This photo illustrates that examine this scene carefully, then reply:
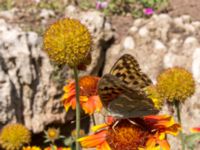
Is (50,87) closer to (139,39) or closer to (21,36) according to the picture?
(21,36)

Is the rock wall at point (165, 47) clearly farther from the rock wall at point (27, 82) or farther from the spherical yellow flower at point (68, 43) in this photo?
the spherical yellow flower at point (68, 43)

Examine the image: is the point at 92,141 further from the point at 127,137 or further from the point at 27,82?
the point at 27,82

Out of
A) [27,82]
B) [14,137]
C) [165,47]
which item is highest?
[165,47]

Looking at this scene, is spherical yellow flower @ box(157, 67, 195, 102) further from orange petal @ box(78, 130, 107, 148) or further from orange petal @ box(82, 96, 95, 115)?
orange petal @ box(78, 130, 107, 148)

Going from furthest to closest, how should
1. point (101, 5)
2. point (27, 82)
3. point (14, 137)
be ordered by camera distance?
point (101, 5) → point (27, 82) → point (14, 137)

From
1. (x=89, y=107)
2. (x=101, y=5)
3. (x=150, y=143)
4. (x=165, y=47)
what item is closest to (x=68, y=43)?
(x=150, y=143)

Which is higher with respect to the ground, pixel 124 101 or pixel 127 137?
pixel 124 101

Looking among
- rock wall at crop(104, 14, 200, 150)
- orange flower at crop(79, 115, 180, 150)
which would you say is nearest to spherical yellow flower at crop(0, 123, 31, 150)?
orange flower at crop(79, 115, 180, 150)
